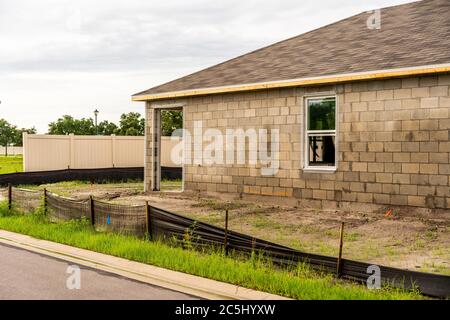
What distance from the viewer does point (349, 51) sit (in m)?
15.9

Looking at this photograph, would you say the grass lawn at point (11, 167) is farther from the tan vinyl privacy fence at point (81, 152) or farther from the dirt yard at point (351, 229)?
the dirt yard at point (351, 229)

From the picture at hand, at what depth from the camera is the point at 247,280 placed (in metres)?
7.61

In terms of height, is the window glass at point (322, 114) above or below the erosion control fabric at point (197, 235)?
above

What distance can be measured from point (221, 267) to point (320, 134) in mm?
7806

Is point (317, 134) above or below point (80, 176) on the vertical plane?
above

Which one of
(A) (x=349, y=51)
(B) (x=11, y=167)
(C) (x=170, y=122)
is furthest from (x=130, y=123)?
(A) (x=349, y=51)

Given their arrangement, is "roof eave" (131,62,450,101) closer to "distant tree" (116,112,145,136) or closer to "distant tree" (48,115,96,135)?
"distant tree" (116,112,145,136)

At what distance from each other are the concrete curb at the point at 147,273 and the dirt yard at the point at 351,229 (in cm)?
258

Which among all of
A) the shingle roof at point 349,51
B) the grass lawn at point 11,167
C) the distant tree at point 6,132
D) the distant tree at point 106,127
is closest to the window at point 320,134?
the shingle roof at point 349,51

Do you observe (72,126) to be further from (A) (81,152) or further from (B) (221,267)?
(B) (221,267)

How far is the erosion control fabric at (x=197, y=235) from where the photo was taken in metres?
6.82

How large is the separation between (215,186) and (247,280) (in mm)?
10158
